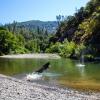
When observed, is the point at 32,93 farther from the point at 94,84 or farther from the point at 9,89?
the point at 94,84

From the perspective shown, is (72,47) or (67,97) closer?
(67,97)

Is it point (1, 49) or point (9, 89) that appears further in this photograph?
point (1, 49)

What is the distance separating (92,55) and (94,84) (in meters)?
64.2

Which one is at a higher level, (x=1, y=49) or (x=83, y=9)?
(x=83, y=9)

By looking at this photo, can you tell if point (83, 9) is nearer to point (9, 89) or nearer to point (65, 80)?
point (65, 80)

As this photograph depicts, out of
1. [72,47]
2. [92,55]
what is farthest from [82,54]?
[72,47]

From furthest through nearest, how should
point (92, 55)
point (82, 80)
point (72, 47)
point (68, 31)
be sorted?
point (68, 31), point (72, 47), point (92, 55), point (82, 80)

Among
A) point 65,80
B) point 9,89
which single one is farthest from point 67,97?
point 65,80

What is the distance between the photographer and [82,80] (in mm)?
45719

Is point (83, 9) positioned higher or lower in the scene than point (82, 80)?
higher

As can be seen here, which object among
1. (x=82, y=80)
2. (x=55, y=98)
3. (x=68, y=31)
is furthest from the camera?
(x=68, y=31)

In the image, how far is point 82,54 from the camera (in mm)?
108500

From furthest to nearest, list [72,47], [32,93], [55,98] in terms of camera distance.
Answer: [72,47], [32,93], [55,98]

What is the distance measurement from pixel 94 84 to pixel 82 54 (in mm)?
67418
